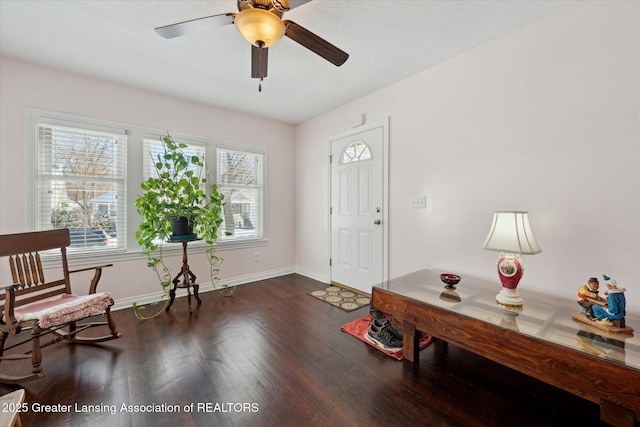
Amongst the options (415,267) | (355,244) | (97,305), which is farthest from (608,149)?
(97,305)

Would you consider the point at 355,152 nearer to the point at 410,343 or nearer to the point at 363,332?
the point at 363,332

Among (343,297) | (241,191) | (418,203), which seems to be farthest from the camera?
(241,191)

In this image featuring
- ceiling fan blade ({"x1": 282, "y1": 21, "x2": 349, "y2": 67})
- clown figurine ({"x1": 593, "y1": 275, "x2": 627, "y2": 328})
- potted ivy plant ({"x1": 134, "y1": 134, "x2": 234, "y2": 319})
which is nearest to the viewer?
clown figurine ({"x1": 593, "y1": 275, "x2": 627, "y2": 328})

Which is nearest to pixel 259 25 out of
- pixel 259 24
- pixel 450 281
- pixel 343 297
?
pixel 259 24

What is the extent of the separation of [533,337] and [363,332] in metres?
1.31

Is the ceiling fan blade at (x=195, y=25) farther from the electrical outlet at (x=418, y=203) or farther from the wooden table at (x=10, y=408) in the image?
the electrical outlet at (x=418, y=203)

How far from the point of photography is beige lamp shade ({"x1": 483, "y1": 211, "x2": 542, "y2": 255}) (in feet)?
5.50

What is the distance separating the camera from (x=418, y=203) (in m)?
2.77

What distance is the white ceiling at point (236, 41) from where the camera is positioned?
5.98ft

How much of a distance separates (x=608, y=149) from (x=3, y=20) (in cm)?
441

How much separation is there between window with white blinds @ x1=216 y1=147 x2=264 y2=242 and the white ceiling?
3.21ft

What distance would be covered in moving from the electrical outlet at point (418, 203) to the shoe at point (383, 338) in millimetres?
Answer: 1248

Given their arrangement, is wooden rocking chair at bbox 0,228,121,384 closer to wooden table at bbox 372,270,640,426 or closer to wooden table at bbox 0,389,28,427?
wooden table at bbox 0,389,28,427

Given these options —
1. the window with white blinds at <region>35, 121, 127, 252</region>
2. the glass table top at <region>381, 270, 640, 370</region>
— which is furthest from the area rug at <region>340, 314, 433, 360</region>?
the window with white blinds at <region>35, 121, 127, 252</region>
